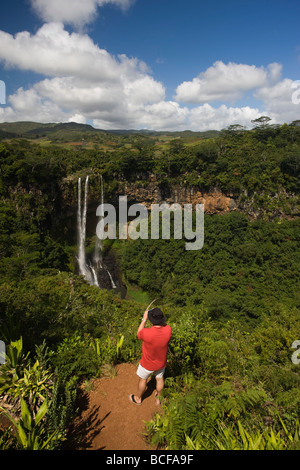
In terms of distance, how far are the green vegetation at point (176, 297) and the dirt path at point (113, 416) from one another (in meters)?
0.18

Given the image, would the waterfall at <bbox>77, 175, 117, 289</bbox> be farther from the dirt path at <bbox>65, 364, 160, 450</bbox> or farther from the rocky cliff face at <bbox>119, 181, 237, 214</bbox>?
the dirt path at <bbox>65, 364, 160, 450</bbox>

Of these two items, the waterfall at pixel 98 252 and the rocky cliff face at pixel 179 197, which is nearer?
the waterfall at pixel 98 252

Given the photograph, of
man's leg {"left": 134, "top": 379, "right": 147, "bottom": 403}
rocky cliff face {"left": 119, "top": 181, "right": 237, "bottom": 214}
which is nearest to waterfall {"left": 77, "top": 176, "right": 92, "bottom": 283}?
rocky cliff face {"left": 119, "top": 181, "right": 237, "bottom": 214}

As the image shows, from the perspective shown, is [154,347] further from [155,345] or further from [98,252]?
[98,252]

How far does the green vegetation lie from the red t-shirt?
0.39 metres

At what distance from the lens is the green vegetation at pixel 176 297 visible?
242cm

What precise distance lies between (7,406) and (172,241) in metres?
21.2

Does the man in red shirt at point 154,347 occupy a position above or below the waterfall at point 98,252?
above

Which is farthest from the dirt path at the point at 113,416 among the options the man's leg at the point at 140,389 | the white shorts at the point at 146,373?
the white shorts at the point at 146,373

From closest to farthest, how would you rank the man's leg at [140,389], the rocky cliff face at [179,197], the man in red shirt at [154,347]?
the man in red shirt at [154,347], the man's leg at [140,389], the rocky cliff face at [179,197]

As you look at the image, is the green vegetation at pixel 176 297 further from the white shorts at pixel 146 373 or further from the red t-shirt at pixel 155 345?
the red t-shirt at pixel 155 345

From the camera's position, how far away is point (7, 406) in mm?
2363

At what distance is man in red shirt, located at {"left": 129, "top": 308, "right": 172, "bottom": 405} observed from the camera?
2.80 m
